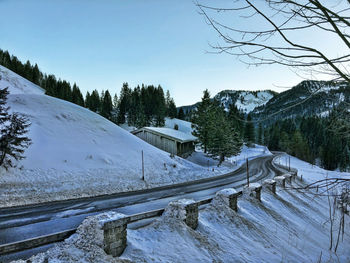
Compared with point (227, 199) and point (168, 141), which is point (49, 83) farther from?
point (227, 199)

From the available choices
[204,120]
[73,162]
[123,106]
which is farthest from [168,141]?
[123,106]

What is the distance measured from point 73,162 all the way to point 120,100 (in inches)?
2359

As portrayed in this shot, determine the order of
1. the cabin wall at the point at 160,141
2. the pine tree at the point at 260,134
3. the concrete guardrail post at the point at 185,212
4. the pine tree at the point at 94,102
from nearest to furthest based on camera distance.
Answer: the concrete guardrail post at the point at 185,212 → the cabin wall at the point at 160,141 → the pine tree at the point at 94,102 → the pine tree at the point at 260,134

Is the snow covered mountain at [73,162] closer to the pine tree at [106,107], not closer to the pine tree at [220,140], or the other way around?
the pine tree at [220,140]

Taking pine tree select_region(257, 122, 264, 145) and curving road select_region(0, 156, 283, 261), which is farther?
pine tree select_region(257, 122, 264, 145)

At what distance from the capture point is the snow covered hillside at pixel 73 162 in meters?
11.9

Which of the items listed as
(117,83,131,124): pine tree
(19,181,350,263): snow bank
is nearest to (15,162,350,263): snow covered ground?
(19,181,350,263): snow bank

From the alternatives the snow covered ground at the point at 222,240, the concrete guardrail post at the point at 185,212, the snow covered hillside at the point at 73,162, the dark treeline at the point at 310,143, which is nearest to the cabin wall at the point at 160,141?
the snow covered hillside at the point at 73,162

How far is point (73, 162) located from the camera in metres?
15.8

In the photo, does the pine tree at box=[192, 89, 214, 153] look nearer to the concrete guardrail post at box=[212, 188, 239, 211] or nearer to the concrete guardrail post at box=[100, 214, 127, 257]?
the concrete guardrail post at box=[212, 188, 239, 211]

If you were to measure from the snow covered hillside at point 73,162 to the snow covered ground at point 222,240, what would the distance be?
28.0ft

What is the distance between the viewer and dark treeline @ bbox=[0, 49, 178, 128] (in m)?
66.4

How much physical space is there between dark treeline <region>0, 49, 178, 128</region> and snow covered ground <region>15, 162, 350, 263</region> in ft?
188

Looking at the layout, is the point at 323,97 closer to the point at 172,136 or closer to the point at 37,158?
the point at 37,158
